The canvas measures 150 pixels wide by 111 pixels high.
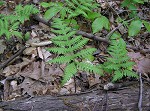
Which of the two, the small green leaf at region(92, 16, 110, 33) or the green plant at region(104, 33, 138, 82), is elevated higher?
the small green leaf at region(92, 16, 110, 33)

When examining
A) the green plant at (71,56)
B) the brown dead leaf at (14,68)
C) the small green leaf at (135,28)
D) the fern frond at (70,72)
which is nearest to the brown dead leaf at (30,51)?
the brown dead leaf at (14,68)

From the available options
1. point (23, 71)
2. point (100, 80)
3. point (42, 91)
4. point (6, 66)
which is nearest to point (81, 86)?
point (100, 80)

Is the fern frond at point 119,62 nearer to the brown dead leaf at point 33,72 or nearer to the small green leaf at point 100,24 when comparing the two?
the small green leaf at point 100,24

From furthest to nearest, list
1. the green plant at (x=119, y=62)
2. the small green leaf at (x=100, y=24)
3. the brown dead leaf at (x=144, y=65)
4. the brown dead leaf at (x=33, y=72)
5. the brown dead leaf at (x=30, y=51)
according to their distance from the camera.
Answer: the brown dead leaf at (x=30, y=51)
the small green leaf at (x=100, y=24)
the brown dead leaf at (x=33, y=72)
the brown dead leaf at (x=144, y=65)
the green plant at (x=119, y=62)

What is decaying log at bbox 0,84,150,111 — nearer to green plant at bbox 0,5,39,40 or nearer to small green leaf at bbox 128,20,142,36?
small green leaf at bbox 128,20,142,36

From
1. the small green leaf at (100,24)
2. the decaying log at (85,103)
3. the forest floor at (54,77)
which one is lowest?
the decaying log at (85,103)

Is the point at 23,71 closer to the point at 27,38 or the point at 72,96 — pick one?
the point at 27,38

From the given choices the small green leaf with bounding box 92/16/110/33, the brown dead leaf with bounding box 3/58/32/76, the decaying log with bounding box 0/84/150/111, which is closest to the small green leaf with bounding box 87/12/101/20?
the small green leaf with bounding box 92/16/110/33

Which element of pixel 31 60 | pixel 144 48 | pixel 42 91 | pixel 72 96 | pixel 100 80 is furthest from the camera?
pixel 144 48
